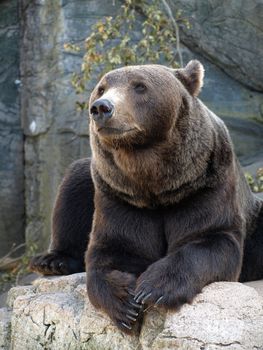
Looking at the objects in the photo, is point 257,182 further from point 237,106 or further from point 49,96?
point 49,96

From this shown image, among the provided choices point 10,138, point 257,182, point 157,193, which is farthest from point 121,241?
point 10,138

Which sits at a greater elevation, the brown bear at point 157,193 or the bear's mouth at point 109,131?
the bear's mouth at point 109,131

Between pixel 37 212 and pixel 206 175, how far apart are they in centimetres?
667

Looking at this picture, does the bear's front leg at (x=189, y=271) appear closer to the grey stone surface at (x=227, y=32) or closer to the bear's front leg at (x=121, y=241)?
the bear's front leg at (x=121, y=241)

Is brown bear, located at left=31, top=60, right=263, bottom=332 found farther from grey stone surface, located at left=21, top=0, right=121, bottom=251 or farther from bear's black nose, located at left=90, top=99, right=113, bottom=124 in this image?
grey stone surface, located at left=21, top=0, right=121, bottom=251

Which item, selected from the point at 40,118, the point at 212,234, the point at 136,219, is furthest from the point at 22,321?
the point at 40,118

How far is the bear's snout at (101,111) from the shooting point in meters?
4.89

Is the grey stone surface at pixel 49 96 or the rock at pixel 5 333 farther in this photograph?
the grey stone surface at pixel 49 96

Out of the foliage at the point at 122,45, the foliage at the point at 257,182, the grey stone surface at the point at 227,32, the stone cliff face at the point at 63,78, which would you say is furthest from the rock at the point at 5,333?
the grey stone surface at the point at 227,32

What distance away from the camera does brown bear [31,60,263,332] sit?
5.06m

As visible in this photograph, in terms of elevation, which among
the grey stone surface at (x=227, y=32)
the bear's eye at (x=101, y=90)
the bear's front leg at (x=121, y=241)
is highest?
the bear's eye at (x=101, y=90)

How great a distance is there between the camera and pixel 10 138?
39.5 ft

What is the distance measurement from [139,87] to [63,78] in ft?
20.2

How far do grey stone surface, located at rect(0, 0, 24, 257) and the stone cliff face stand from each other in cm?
1
